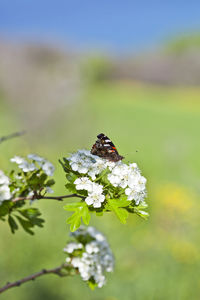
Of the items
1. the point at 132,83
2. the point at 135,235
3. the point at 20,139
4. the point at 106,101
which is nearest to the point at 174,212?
the point at 135,235

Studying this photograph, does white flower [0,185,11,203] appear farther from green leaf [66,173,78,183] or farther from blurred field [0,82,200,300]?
blurred field [0,82,200,300]

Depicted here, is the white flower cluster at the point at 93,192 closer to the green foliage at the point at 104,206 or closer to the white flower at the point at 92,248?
the green foliage at the point at 104,206

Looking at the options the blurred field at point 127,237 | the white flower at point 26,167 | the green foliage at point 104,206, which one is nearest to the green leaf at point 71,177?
the green foliage at point 104,206

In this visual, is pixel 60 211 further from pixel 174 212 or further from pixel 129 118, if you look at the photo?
pixel 129 118

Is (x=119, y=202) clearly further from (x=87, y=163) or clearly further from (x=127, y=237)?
(x=127, y=237)

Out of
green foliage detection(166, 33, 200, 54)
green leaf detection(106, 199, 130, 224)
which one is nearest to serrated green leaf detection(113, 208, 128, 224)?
green leaf detection(106, 199, 130, 224)

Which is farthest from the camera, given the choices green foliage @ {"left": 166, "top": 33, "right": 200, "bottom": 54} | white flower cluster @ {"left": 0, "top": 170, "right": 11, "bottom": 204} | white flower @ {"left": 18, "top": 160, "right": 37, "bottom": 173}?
green foliage @ {"left": 166, "top": 33, "right": 200, "bottom": 54}
